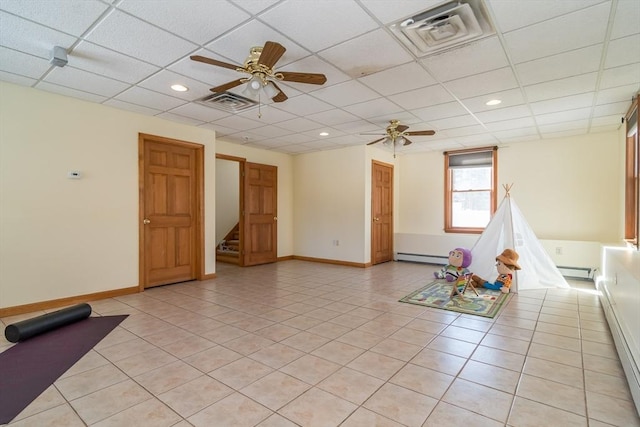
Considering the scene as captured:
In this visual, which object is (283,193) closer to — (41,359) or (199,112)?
(199,112)

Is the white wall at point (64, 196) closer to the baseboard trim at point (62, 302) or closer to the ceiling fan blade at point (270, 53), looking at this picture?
the baseboard trim at point (62, 302)

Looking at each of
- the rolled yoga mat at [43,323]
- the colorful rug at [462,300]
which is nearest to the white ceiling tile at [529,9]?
the colorful rug at [462,300]

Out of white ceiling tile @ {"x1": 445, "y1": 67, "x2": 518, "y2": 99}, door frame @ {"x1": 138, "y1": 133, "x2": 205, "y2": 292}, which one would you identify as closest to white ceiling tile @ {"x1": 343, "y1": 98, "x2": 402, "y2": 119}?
white ceiling tile @ {"x1": 445, "y1": 67, "x2": 518, "y2": 99}

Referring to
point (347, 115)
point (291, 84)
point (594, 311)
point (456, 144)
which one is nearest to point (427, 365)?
point (594, 311)

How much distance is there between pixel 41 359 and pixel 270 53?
3.15m

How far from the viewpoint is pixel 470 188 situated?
23.4ft

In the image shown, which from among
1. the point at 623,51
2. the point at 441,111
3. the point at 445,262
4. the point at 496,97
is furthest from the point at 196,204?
the point at 623,51

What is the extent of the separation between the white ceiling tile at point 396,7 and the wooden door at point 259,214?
16.8 feet

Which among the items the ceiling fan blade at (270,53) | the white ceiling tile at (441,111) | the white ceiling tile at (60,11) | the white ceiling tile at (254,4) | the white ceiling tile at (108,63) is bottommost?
the ceiling fan blade at (270,53)

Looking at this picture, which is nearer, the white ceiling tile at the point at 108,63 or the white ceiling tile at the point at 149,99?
the white ceiling tile at the point at 108,63

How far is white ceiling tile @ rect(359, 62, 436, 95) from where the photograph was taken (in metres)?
3.22

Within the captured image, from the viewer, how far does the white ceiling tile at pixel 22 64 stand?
297cm

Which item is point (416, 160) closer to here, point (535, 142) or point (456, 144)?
point (456, 144)

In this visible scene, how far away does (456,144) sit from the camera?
6.71 metres
